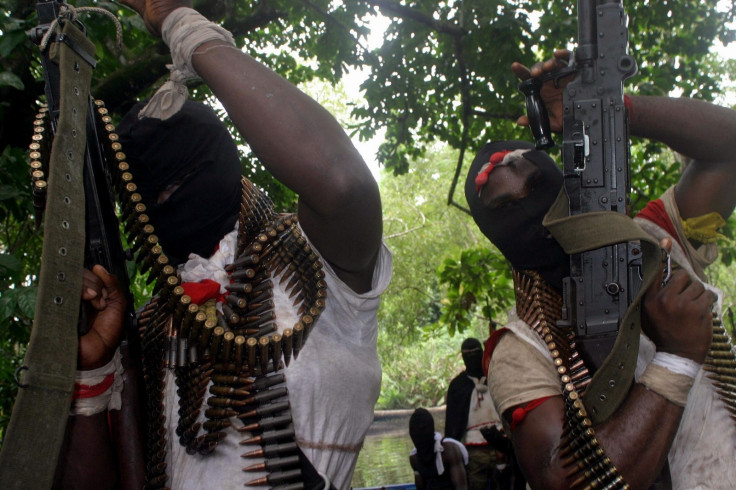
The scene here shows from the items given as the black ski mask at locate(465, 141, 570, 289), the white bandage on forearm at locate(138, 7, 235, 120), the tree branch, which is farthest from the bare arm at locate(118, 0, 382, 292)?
the tree branch

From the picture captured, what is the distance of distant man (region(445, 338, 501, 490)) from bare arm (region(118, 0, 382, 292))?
233 inches

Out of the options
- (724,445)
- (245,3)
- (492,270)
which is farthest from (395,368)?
(724,445)

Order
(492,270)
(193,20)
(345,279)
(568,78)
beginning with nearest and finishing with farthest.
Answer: (193,20) < (345,279) < (568,78) < (492,270)

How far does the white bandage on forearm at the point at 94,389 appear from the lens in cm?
151

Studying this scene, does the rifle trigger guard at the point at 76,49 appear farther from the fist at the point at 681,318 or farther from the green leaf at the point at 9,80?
the green leaf at the point at 9,80

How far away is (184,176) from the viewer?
68.4 inches

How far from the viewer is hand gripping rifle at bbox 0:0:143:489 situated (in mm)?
1114

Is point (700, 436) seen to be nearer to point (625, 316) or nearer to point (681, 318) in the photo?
Answer: point (681, 318)

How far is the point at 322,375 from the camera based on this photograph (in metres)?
1.55

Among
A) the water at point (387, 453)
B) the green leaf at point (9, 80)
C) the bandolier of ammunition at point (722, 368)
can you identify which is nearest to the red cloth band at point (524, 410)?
the bandolier of ammunition at point (722, 368)

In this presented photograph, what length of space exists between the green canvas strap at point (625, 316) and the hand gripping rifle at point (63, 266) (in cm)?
147

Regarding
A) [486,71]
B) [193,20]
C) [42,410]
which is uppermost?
[486,71]

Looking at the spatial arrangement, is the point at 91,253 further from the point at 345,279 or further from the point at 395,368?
the point at 395,368

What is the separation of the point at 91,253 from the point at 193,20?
0.63 m
